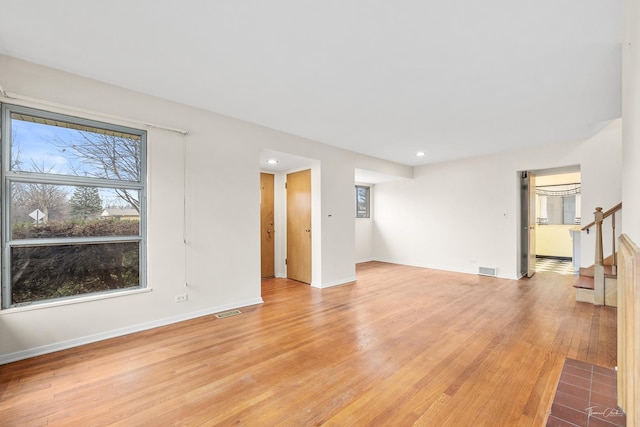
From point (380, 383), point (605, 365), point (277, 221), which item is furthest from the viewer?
point (277, 221)

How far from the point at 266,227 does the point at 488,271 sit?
15.4 feet

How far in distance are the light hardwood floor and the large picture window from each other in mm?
665

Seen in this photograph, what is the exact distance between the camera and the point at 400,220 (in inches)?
283

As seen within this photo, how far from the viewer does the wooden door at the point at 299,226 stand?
5.02m

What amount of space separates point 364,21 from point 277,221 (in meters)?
4.32

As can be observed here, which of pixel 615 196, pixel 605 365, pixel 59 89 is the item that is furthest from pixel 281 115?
pixel 615 196

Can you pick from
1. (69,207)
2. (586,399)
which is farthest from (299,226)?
(586,399)

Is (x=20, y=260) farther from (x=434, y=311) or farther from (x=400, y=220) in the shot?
(x=400, y=220)

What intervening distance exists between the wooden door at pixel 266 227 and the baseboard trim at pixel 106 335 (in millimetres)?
1940

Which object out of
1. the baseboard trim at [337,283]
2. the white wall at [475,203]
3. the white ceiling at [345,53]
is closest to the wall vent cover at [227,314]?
the baseboard trim at [337,283]

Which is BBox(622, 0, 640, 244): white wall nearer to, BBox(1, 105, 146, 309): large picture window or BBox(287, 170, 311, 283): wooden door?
BBox(1, 105, 146, 309): large picture window

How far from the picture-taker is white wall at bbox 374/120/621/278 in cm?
452

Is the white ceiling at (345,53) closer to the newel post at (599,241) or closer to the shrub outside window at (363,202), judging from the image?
the newel post at (599,241)

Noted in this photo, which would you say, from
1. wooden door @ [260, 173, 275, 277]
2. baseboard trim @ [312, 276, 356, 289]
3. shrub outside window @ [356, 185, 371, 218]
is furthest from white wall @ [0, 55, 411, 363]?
shrub outside window @ [356, 185, 371, 218]
